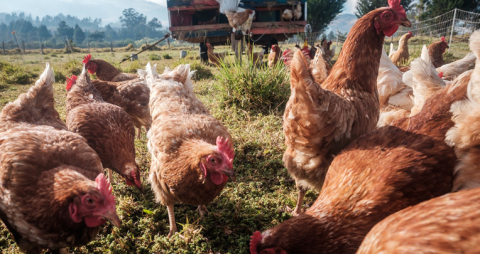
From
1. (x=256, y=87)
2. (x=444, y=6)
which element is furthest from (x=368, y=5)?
(x=256, y=87)

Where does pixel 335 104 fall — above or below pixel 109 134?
above

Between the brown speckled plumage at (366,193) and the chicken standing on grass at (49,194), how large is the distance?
1163 mm

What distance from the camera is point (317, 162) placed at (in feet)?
7.38

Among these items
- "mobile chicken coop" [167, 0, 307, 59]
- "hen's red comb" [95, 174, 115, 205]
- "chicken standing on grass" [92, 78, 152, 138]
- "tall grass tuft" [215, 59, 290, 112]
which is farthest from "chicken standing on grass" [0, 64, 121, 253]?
"mobile chicken coop" [167, 0, 307, 59]

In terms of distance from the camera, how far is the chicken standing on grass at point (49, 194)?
1635 mm

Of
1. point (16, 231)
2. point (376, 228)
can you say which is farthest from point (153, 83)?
point (376, 228)

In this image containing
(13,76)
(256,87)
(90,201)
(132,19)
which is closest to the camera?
(90,201)

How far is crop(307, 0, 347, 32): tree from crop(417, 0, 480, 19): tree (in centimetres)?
890

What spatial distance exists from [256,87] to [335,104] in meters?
2.58

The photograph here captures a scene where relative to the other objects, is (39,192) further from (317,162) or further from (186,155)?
(317,162)

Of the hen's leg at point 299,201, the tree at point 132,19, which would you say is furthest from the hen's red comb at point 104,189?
the tree at point 132,19

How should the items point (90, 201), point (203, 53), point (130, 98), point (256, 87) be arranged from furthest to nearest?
point (203, 53) → point (256, 87) → point (130, 98) → point (90, 201)

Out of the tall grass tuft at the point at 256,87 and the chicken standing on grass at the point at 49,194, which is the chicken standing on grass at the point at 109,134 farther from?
the tall grass tuft at the point at 256,87

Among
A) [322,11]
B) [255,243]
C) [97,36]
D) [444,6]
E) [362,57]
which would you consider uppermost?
[97,36]
